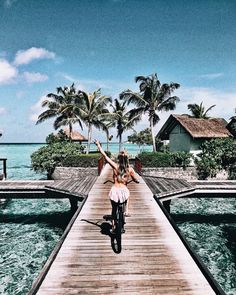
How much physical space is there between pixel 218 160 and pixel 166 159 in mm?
4904

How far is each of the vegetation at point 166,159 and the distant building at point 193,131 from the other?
2473mm

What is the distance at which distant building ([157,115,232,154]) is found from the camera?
29328 mm

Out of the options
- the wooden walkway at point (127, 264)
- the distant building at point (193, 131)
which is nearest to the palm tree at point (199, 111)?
the distant building at point (193, 131)

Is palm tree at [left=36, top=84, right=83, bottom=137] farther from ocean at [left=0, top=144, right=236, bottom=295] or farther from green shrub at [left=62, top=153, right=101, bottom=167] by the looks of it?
ocean at [left=0, top=144, right=236, bottom=295]

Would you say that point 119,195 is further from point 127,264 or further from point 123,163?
point 127,264

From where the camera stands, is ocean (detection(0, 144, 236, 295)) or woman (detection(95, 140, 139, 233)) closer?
woman (detection(95, 140, 139, 233))

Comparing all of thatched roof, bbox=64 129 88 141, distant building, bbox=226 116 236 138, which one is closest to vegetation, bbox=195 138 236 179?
distant building, bbox=226 116 236 138

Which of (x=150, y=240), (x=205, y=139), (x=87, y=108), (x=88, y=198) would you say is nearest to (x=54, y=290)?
(x=150, y=240)

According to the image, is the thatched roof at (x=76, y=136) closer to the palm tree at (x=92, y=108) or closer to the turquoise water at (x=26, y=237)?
the palm tree at (x=92, y=108)

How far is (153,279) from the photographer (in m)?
5.30

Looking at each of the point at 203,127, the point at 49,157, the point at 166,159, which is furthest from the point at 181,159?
the point at 49,157

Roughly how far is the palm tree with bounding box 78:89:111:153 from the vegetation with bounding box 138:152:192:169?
9.14 meters

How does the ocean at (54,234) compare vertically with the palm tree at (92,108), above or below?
below

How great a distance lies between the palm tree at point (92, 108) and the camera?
33875mm
